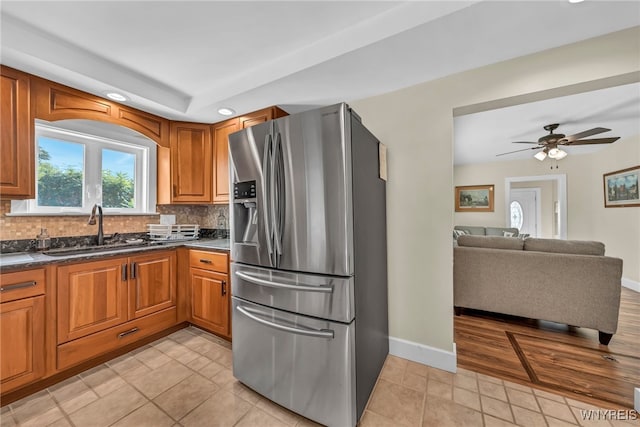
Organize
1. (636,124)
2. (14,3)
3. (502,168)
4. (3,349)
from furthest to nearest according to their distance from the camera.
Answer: (502,168), (636,124), (3,349), (14,3)

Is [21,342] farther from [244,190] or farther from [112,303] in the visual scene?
[244,190]

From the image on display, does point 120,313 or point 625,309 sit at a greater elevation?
point 120,313

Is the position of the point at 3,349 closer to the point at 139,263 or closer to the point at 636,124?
the point at 139,263

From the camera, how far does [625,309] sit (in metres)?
2.93

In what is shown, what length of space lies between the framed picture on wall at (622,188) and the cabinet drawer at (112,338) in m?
6.46

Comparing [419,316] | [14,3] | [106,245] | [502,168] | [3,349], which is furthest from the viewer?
[502,168]

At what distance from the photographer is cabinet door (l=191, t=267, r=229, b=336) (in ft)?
7.22

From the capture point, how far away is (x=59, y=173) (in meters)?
2.17

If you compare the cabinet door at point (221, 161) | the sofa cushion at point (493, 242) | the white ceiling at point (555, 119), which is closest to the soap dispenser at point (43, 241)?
the cabinet door at point (221, 161)

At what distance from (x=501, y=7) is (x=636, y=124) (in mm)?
4158

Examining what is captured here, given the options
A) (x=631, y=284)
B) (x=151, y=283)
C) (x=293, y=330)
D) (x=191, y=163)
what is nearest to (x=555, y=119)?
(x=631, y=284)

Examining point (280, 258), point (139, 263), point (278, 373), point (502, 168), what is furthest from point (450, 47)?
point (502, 168)

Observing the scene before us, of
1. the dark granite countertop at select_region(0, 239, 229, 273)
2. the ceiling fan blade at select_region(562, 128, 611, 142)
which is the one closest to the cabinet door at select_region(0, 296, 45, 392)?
the dark granite countertop at select_region(0, 239, 229, 273)

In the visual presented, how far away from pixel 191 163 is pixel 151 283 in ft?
4.35
